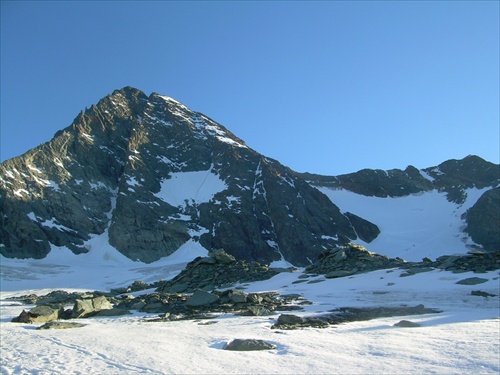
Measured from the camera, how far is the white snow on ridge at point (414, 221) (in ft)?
342

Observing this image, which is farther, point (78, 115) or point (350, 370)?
point (78, 115)

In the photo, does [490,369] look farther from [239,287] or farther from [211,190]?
[211,190]

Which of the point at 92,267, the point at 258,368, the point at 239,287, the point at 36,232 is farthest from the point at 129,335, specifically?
the point at 36,232

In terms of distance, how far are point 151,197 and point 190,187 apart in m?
14.1

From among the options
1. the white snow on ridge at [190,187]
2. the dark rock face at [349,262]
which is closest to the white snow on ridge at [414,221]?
the white snow on ridge at [190,187]

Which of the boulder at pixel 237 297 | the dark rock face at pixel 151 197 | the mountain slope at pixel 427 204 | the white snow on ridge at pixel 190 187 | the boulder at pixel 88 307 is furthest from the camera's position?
the white snow on ridge at pixel 190 187

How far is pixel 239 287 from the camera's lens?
2911cm

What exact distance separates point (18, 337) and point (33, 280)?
6373cm

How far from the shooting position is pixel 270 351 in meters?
8.39

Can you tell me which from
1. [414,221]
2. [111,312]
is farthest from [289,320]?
[414,221]

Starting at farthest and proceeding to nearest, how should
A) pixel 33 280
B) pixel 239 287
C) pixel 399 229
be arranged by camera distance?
pixel 399 229, pixel 33 280, pixel 239 287

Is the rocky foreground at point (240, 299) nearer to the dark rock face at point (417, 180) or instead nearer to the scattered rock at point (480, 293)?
the scattered rock at point (480, 293)

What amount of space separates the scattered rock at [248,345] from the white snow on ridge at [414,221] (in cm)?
9417

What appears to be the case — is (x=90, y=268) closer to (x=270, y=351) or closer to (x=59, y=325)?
(x=59, y=325)
